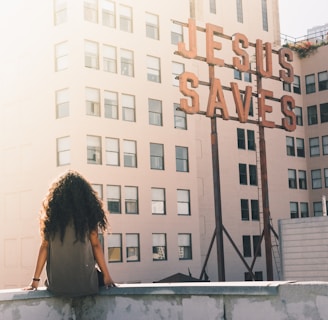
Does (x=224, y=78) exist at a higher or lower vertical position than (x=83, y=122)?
higher

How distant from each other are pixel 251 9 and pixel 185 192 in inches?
713

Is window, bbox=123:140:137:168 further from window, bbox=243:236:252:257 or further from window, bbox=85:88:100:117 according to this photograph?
window, bbox=243:236:252:257

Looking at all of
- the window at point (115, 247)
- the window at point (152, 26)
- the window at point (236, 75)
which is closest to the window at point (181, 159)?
the window at point (115, 247)

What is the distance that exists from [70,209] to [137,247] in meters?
34.1

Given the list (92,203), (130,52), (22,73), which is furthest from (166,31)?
(92,203)

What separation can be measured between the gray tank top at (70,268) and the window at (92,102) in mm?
32682

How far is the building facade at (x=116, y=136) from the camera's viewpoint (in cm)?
3897

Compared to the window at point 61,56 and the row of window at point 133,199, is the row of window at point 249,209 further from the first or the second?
the window at point 61,56

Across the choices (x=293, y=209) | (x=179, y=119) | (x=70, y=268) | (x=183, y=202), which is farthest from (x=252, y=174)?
(x=70, y=268)

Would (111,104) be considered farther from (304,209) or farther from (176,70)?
(304,209)

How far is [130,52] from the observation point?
41.7 m

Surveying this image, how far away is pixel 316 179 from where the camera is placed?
56.0 metres

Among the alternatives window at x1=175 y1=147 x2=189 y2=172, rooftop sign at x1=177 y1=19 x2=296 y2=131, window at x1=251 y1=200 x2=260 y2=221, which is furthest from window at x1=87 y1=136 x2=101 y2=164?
window at x1=251 y1=200 x2=260 y2=221

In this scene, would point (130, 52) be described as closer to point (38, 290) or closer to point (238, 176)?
point (238, 176)
